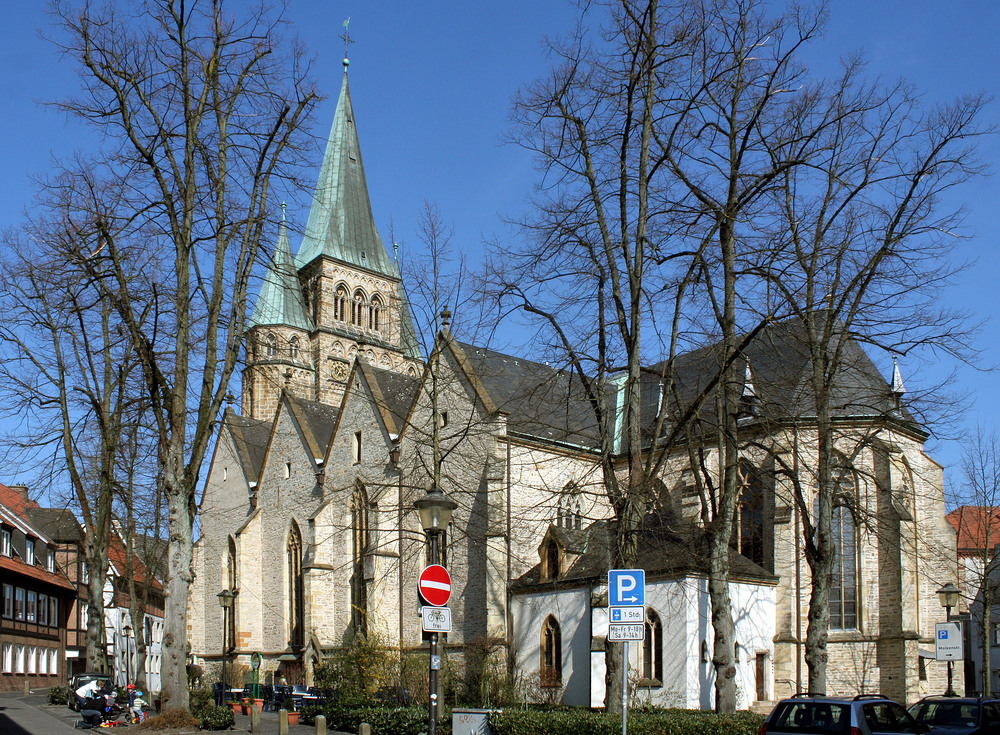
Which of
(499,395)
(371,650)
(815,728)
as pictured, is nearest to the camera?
(815,728)

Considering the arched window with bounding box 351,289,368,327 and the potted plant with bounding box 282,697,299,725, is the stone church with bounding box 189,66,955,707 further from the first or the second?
the arched window with bounding box 351,289,368,327

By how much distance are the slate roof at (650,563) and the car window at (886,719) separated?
10680mm

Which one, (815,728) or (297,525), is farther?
(297,525)

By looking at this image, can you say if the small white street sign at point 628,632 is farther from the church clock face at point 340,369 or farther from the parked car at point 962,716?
the church clock face at point 340,369

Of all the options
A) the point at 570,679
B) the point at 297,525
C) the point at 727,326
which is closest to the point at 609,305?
the point at 727,326

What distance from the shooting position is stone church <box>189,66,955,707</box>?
25.4 m

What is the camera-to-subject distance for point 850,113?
17.2 metres

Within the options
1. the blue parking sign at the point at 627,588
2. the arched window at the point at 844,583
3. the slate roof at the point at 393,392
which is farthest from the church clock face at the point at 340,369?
the blue parking sign at the point at 627,588

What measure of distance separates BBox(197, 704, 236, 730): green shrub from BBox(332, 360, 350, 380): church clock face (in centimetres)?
4555

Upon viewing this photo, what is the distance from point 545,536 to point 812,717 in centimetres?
1813

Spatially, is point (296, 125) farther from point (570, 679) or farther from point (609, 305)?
point (570, 679)

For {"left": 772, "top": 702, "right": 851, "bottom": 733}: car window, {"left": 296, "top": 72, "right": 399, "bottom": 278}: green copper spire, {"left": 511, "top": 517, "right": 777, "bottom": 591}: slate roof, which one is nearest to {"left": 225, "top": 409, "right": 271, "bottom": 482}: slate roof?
{"left": 511, "top": 517, "right": 777, "bottom": 591}: slate roof

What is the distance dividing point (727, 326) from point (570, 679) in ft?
46.6

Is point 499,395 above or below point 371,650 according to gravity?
above
